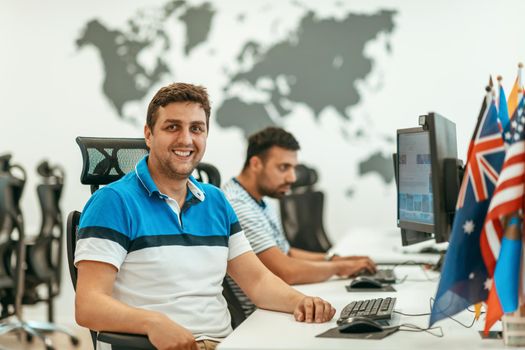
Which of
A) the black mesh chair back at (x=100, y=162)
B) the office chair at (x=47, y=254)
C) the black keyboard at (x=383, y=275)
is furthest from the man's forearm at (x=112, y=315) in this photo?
the office chair at (x=47, y=254)

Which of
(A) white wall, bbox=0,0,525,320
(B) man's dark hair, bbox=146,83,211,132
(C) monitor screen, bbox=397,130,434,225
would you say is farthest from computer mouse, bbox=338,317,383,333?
(A) white wall, bbox=0,0,525,320

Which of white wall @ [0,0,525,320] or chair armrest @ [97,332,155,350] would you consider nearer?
chair armrest @ [97,332,155,350]

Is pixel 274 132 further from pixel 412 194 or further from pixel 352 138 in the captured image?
pixel 352 138

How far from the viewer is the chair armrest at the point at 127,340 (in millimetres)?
1705

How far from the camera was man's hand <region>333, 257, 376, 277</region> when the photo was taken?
271 centimetres

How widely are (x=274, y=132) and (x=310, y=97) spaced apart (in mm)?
2051

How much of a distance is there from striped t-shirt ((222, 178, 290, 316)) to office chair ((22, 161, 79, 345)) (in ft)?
5.84

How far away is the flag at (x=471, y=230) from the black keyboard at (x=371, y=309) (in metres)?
0.30

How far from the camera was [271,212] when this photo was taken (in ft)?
10.0

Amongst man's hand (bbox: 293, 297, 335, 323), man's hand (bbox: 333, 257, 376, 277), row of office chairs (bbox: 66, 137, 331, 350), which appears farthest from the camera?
man's hand (bbox: 333, 257, 376, 277)

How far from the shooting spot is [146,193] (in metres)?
1.95

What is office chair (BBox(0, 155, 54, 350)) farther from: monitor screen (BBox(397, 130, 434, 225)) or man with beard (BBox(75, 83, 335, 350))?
monitor screen (BBox(397, 130, 434, 225))

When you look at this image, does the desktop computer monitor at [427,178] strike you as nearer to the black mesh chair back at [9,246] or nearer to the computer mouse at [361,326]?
the computer mouse at [361,326]

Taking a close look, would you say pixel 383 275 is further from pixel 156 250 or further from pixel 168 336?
pixel 168 336
